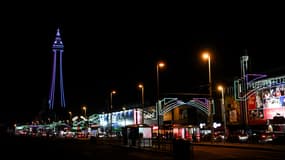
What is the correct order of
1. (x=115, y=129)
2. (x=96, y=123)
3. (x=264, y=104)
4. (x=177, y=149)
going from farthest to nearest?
(x=96, y=123) → (x=115, y=129) → (x=264, y=104) → (x=177, y=149)

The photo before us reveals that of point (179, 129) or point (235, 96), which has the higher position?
point (235, 96)

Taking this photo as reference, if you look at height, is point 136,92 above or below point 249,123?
above

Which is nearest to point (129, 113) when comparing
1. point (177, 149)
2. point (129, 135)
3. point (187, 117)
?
point (187, 117)

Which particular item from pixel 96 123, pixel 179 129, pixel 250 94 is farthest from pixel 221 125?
pixel 96 123

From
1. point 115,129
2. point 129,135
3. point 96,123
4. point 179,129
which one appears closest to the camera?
point 129,135

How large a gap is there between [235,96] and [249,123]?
18.7 ft

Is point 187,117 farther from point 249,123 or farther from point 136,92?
point 136,92

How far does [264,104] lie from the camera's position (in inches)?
2650

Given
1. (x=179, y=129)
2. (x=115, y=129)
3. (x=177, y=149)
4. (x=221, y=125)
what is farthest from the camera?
(x=115, y=129)

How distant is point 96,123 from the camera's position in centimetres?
13300

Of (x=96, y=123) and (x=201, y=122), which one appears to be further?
(x=96, y=123)

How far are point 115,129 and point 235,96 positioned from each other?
50.0m

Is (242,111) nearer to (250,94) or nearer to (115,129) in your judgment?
(250,94)

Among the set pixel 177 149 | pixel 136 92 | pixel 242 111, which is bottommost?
pixel 177 149
